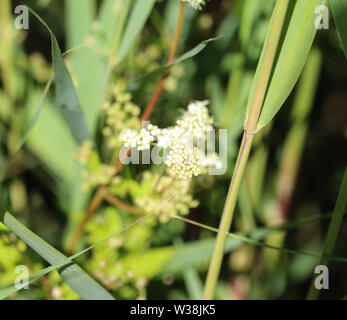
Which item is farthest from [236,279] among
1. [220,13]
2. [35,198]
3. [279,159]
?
[220,13]

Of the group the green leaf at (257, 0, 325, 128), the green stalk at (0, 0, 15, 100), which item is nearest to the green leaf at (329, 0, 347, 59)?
the green leaf at (257, 0, 325, 128)

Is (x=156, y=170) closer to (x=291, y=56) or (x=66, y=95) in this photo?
(x=66, y=95)

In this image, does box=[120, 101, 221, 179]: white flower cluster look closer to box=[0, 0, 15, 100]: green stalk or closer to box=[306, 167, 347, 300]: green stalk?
box=[306, 167, 347, 300]: green stalk

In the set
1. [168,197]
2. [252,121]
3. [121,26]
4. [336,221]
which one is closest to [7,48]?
[121,26]

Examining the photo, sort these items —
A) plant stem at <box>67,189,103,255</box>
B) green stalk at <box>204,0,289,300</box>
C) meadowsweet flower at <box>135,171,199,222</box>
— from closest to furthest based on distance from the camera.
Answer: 1. green stalk at <box>204,0,289,300</box>
2. meadowsweet flower at <box>135,171,199,222</box>
3. plant stem at <box>67,189,103,255</box>

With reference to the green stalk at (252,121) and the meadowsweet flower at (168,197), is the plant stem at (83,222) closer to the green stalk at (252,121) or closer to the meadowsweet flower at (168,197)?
the meadowsweet flower at (168,197)
